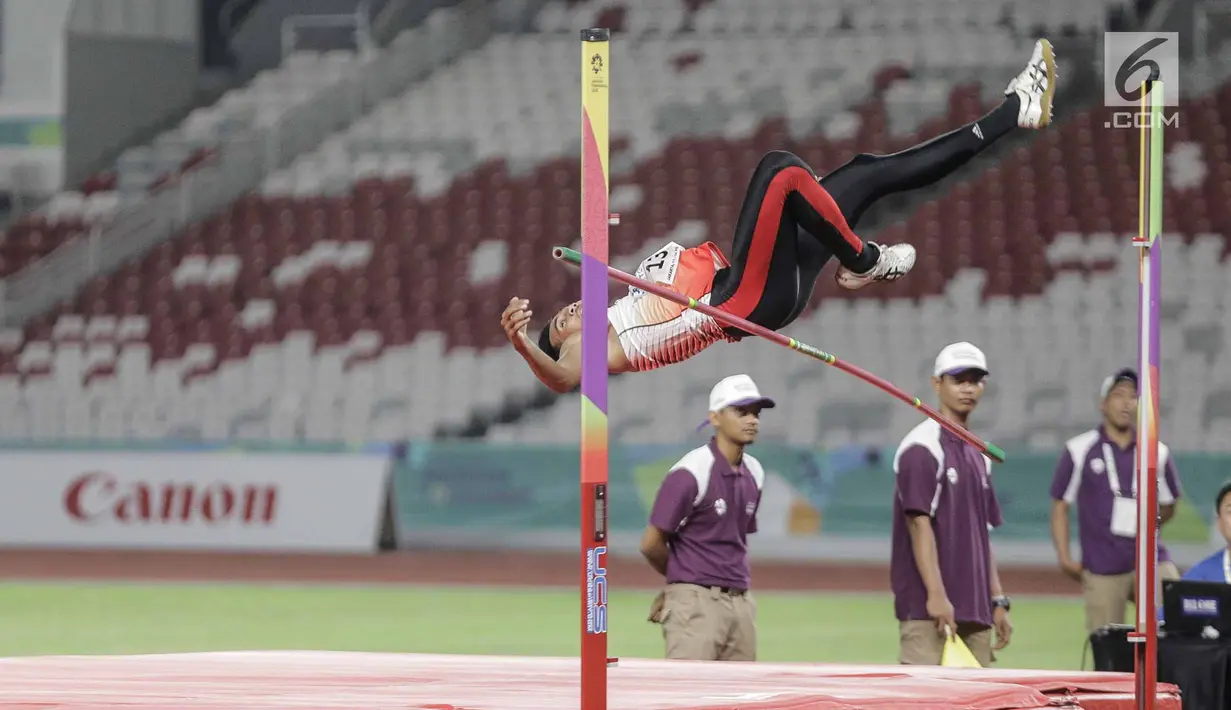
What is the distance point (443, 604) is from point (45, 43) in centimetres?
1103

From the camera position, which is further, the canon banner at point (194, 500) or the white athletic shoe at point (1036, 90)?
the canon banner at point (194, 500)

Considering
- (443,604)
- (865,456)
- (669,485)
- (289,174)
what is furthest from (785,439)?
(669,485)

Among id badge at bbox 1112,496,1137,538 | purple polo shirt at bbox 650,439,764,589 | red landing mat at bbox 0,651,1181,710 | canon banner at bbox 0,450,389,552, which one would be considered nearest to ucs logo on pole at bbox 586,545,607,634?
red landing mat at bbox 0,651,1181,710

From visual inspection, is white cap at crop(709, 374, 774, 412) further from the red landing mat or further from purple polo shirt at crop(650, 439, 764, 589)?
the red landing mat

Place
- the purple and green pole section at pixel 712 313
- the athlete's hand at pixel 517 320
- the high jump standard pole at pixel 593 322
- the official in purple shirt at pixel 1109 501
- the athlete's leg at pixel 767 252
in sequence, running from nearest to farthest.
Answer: the high jump standard pole at pixel 593 322
the purple and green pole section at pixel 712 313
the athlete's hand at pixel 517 320
the athlete's leg at pixel 767 252
the official in purple shirt at pixel 1109 501

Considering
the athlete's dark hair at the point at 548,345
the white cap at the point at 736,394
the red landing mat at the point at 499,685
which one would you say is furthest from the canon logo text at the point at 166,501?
the athlete's dark hair at the point at 548,345

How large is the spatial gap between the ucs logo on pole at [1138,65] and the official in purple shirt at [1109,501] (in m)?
1.33

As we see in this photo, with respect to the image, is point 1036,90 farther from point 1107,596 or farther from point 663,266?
point 1107,596

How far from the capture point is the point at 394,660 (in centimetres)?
622

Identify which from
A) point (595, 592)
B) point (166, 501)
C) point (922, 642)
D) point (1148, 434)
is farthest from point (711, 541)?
point (166, 501)

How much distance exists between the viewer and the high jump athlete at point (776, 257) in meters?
5.09

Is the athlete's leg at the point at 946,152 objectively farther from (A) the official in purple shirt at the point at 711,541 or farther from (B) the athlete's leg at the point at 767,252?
(A) the official in purple shirt at the point at 711,541

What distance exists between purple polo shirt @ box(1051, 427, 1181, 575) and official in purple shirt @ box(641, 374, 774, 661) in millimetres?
1913

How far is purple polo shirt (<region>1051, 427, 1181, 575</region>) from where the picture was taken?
805cm
